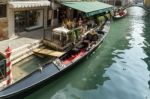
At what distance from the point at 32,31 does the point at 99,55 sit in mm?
4897

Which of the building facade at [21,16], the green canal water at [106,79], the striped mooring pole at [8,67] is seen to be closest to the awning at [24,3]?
the building facade at [21,16]

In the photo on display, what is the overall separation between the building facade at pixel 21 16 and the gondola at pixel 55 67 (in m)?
3.81

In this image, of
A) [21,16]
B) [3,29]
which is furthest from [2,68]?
[21,16]

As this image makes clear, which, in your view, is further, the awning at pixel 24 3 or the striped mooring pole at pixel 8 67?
the awning at pixel 24 3

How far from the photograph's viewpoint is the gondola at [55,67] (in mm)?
9961

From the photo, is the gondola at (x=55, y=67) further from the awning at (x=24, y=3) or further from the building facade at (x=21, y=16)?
the building facade at (x=21, y=16)

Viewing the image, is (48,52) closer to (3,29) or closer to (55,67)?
(55,67)

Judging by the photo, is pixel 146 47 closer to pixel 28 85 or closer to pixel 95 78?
pixel 95 78

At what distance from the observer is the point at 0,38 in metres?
15.5

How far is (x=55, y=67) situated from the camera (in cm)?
1223

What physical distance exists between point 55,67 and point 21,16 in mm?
6874

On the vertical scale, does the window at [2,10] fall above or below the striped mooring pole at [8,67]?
above

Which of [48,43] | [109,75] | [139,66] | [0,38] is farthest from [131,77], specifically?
[0,38]

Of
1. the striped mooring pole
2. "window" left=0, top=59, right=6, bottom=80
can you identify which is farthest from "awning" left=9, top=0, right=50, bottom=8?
the striped mooring pole
